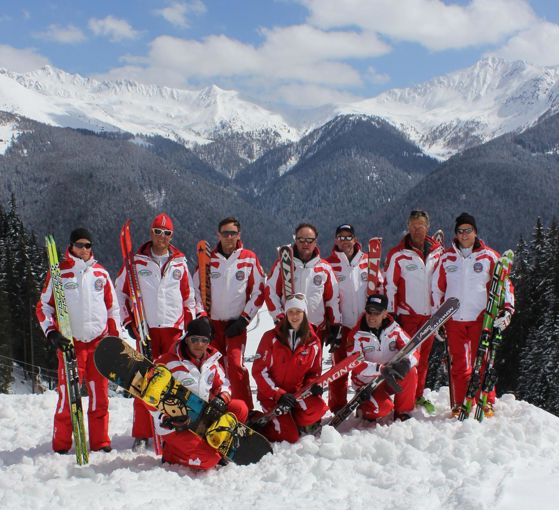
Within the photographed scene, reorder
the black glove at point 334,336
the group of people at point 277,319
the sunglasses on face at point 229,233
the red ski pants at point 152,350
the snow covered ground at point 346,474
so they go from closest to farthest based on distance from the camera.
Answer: the snow covered ground at point 346,474, the group of people at point 277,319, the red ski pants at point 152,350, the sunglasses on face at point 229,233, the black glove at point 334,336

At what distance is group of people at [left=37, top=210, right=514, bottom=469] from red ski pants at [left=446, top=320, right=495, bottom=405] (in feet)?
0.04

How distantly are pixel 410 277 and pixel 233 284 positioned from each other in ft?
6.78

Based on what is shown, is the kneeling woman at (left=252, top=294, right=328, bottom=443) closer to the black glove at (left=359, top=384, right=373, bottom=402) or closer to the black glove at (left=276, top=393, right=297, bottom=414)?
the black glove at (left=276, top=393, right=297, bottom=414)

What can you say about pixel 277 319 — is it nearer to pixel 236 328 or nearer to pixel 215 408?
pixel 236 328

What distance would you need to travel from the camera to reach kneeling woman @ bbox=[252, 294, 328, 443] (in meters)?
5.86

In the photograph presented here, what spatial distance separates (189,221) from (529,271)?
164762mm

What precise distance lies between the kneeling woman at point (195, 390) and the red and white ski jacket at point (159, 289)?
658 millimetres

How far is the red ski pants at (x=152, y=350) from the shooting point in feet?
19.5

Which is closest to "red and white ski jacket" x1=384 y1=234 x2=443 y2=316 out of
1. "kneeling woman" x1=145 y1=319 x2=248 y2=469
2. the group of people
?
the group of people

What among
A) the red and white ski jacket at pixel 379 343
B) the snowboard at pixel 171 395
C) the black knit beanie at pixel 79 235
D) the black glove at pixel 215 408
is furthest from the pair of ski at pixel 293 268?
the black knit beanie at pixel 79 235

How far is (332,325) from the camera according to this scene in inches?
256

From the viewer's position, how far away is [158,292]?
6012 millimetres

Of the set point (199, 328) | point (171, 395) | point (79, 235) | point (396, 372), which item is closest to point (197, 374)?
point (171, 395)

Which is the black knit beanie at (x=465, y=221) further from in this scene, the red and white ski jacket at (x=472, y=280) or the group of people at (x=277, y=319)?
the red and white ski jacket at (x=472, y=280)
